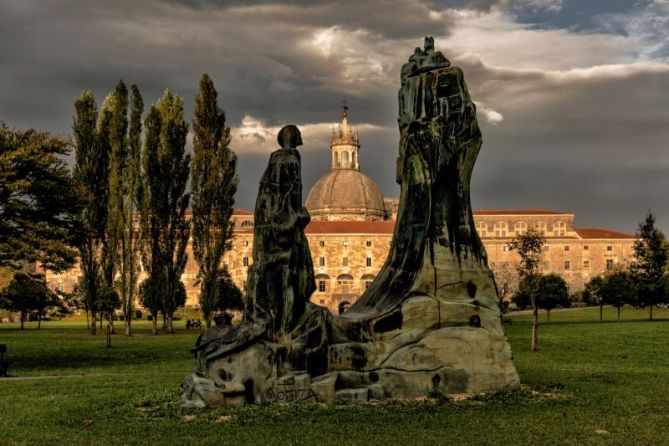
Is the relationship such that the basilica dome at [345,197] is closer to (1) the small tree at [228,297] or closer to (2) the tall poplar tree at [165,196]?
(1) the small tree at [228,297]

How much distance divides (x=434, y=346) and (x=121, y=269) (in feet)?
94.4

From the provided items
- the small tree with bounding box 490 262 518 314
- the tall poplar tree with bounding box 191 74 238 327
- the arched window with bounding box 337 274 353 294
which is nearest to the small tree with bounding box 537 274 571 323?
the tall poplar tree with bounding box 191 74 238 327

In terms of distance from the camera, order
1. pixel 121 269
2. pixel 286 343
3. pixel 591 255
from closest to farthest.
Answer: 1. pixel 286 343
2. pixel 121 269
3. pixel 591 255

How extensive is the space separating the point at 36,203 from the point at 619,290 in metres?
35.4

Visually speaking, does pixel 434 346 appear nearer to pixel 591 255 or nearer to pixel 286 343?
pixel 286 343

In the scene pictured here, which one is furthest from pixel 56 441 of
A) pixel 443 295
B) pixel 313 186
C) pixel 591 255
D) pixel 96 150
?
pixel 313 186

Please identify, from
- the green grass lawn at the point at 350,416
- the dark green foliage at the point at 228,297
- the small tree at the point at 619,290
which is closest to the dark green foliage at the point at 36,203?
the green grass lawn at the point at 350,416

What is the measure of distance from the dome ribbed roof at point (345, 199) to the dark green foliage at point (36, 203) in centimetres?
7926

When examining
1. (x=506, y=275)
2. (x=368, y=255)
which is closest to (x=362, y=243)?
(x=368, y=255)

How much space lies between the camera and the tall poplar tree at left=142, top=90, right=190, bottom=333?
37.5m

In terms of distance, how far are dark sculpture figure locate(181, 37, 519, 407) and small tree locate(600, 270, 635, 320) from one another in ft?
113

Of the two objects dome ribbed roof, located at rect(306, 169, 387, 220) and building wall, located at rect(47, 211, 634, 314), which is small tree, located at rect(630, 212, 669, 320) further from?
dome ribbed roof, located at rect(306, 169, 387, 220)

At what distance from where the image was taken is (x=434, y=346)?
12.5 meters

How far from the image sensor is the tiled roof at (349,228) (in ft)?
272
